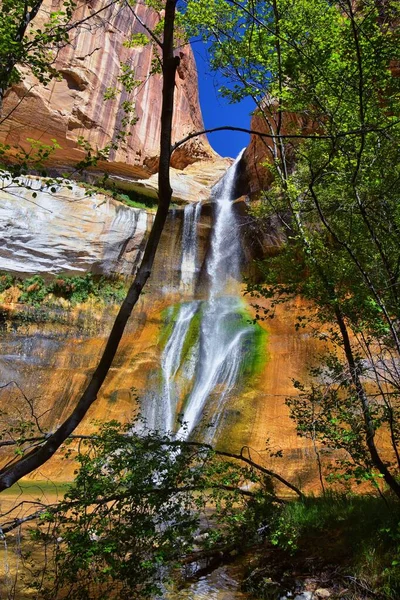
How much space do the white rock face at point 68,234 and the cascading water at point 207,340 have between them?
2.89m

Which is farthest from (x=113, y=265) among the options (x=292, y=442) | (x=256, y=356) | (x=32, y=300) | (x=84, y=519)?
(x=84, y=519)

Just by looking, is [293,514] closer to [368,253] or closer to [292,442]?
[368,253]

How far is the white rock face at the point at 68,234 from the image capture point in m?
20.6

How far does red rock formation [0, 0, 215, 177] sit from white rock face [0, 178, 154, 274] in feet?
8.20

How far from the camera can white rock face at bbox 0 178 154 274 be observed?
20.6 m

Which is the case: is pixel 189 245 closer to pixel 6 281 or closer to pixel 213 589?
pixel 6 281

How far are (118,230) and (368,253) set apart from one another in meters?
17.1

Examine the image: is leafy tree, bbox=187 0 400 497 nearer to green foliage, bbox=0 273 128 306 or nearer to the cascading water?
the cascading water

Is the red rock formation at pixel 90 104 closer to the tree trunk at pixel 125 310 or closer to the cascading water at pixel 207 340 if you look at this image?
the cascading water at pixel 207 340

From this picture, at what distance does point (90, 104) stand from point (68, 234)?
22.2ft

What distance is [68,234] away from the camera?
2131 cm

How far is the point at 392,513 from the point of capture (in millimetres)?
5055

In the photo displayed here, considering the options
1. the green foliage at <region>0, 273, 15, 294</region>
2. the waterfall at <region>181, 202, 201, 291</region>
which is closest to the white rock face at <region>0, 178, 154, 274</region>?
the green foliage at <region>0, 273, 15, 294</region>

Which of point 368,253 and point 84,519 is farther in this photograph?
point 368,253
